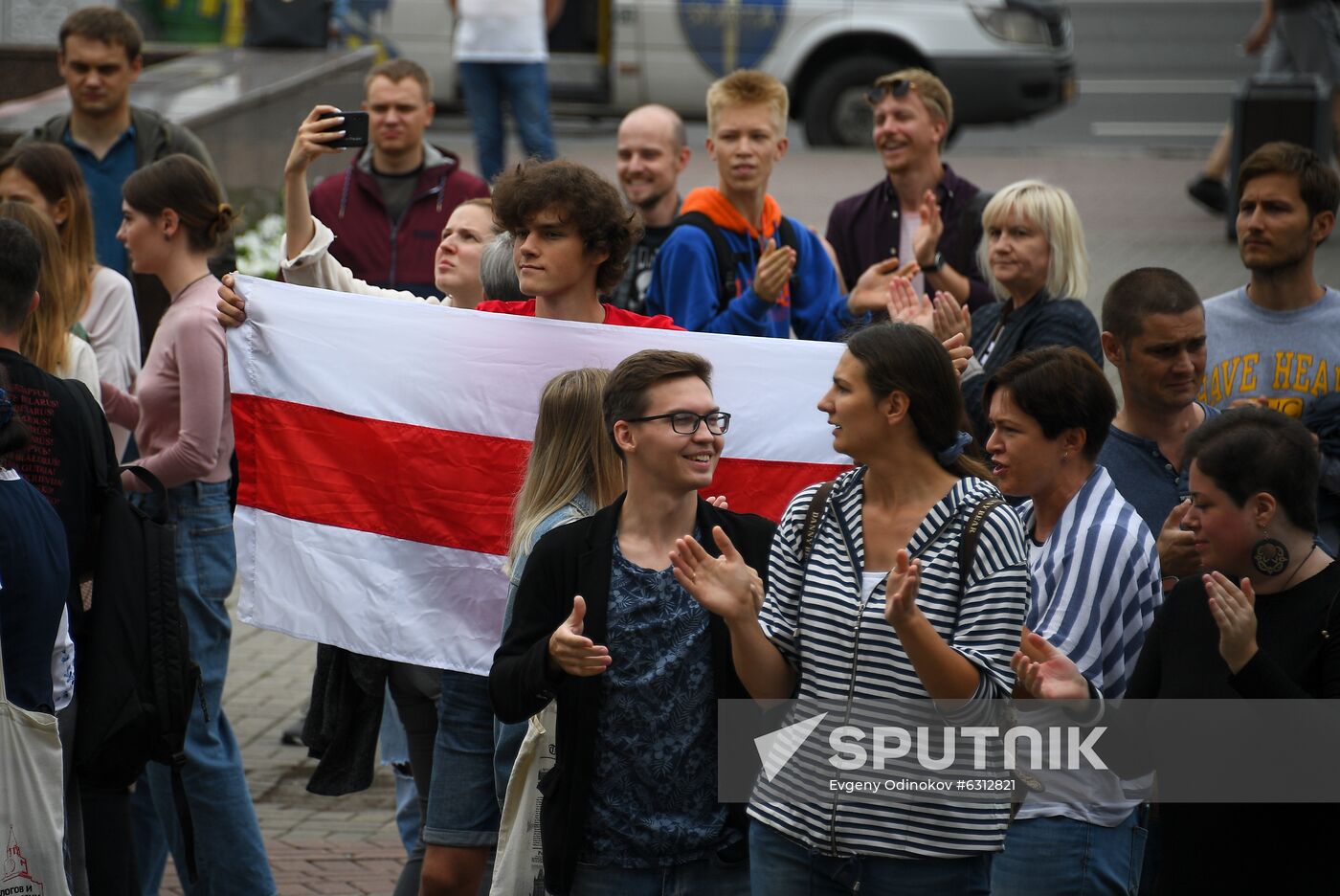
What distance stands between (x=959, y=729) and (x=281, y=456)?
2.57 m

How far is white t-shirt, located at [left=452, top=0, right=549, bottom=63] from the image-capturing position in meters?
12.5

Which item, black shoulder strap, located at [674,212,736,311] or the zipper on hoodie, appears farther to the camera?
black shoulder strap, located at [674,212,736,311]

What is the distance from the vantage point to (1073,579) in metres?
4.13

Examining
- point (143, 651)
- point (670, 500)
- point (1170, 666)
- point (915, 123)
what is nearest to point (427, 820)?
point (143, 651)

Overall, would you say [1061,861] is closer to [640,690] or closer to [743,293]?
[640,690]

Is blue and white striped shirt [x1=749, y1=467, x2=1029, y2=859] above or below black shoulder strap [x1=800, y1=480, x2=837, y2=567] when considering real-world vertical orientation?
below

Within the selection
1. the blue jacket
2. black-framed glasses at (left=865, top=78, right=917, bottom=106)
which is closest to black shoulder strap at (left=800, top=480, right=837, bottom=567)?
the blue jacket

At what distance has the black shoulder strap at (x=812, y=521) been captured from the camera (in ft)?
12.7

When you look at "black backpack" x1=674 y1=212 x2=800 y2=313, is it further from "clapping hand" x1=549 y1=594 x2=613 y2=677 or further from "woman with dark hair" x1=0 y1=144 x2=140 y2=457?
"clapping hand" x1=549 y1=594 x2=613 y2=677

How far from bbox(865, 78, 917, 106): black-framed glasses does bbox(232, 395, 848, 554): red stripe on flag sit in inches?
89.8

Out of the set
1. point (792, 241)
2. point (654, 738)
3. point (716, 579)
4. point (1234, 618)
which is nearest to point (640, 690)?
point (654, 738)

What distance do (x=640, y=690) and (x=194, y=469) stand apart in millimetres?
2333

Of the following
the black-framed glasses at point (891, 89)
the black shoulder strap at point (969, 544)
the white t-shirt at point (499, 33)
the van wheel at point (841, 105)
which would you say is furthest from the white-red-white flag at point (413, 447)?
the van wheel at point (841, 105)

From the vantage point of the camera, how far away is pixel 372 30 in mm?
17875
